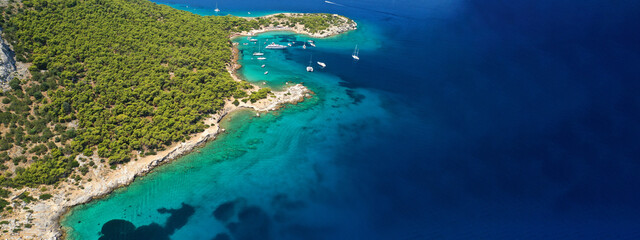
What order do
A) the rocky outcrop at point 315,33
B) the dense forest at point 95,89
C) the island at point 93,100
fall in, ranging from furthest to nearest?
the rocky outcrop at point 315,33 < the dense forest at point 95,89 < the island at point 93,100

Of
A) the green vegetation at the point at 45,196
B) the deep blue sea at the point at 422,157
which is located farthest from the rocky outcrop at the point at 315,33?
the green vegetation at the point at 45,196

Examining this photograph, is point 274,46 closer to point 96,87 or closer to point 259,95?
point 259,95

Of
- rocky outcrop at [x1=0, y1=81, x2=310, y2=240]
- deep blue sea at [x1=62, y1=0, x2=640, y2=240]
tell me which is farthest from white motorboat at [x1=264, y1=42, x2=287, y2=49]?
rocky outcrop at [x1=0, y1=81, x2=310, y2=240]

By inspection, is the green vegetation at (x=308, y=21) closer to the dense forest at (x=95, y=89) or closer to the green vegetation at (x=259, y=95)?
the dense forest at (x=95, y=89)

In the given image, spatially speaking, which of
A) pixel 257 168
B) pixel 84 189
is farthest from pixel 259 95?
pixel 84 189

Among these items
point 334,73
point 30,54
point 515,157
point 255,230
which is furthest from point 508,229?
point 30,54

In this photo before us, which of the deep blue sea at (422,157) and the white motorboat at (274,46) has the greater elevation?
the white motorboat at (274,46)

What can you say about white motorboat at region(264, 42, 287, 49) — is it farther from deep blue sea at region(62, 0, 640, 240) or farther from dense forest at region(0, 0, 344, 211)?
dense forest at region(0, 0, 344, 211)
